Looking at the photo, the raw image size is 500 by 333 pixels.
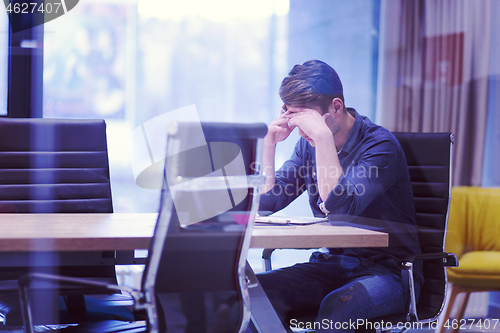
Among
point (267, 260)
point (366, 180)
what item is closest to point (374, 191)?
point (366, 180)

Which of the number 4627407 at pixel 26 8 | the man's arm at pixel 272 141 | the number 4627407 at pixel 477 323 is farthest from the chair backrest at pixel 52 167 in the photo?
the number 4627407 at pixel 477 323

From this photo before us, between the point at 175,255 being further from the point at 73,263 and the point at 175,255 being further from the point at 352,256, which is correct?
the point at 352,256

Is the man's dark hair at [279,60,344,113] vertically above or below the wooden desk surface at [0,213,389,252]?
above

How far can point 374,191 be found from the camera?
1346mm

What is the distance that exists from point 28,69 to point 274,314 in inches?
81.6

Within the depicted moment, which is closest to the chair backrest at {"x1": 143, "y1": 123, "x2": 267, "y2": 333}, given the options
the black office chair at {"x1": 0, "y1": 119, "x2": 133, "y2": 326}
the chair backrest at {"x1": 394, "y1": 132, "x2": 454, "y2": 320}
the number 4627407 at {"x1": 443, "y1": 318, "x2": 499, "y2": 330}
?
the black office chair at {"x1": 0, "y1": 119, "x2": 133, "y2": 326}

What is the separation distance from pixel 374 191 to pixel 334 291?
338 mm

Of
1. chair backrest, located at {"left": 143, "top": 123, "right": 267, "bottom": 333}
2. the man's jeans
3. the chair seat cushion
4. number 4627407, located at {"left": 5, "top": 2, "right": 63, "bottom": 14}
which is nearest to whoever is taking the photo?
chair backrest, located at {"left": 143, "top": 123, "right": 267, "bottom": 333}

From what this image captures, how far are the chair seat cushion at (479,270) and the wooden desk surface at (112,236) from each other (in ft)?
3.95

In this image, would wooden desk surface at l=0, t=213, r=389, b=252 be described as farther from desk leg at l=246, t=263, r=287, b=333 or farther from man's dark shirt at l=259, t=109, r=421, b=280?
desk leg at l=246, t=263, r=287, b=333

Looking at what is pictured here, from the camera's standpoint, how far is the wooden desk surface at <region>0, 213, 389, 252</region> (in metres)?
0.94

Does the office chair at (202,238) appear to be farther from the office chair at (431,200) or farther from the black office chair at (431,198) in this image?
the black office chair at (431,198)

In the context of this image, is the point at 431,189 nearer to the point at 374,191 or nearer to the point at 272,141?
the point at 374,191

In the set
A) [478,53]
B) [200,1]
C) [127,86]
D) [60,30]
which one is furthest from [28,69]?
[478,53]
